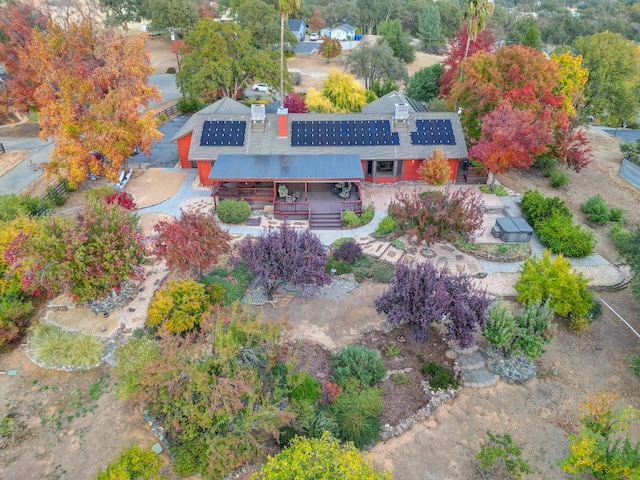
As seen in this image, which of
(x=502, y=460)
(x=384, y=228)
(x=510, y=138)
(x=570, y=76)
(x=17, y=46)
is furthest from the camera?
(x=17, y=46)

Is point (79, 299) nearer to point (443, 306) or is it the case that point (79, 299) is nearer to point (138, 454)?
point (138, 454)

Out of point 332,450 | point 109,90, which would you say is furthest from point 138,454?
point 109,90

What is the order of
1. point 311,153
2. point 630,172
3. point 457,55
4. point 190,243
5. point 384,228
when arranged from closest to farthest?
point 190,243, point 384,228, point 311,153, point 630,172, point 457,55

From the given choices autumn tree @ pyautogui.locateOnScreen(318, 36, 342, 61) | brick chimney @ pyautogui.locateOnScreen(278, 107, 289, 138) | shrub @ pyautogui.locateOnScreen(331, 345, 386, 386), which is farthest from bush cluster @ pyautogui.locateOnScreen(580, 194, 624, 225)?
autumn tree @ pyautogui.locateOnScreen(318, 36, 342, 61)

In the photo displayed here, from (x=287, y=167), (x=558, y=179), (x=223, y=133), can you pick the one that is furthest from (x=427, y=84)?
(x=287, y=167)

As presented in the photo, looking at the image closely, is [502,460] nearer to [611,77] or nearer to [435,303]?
[435,303]

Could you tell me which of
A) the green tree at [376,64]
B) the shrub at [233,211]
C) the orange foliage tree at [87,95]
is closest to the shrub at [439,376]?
the shrub at [233,211]

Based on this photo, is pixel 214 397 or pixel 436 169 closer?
pixel 214 397
